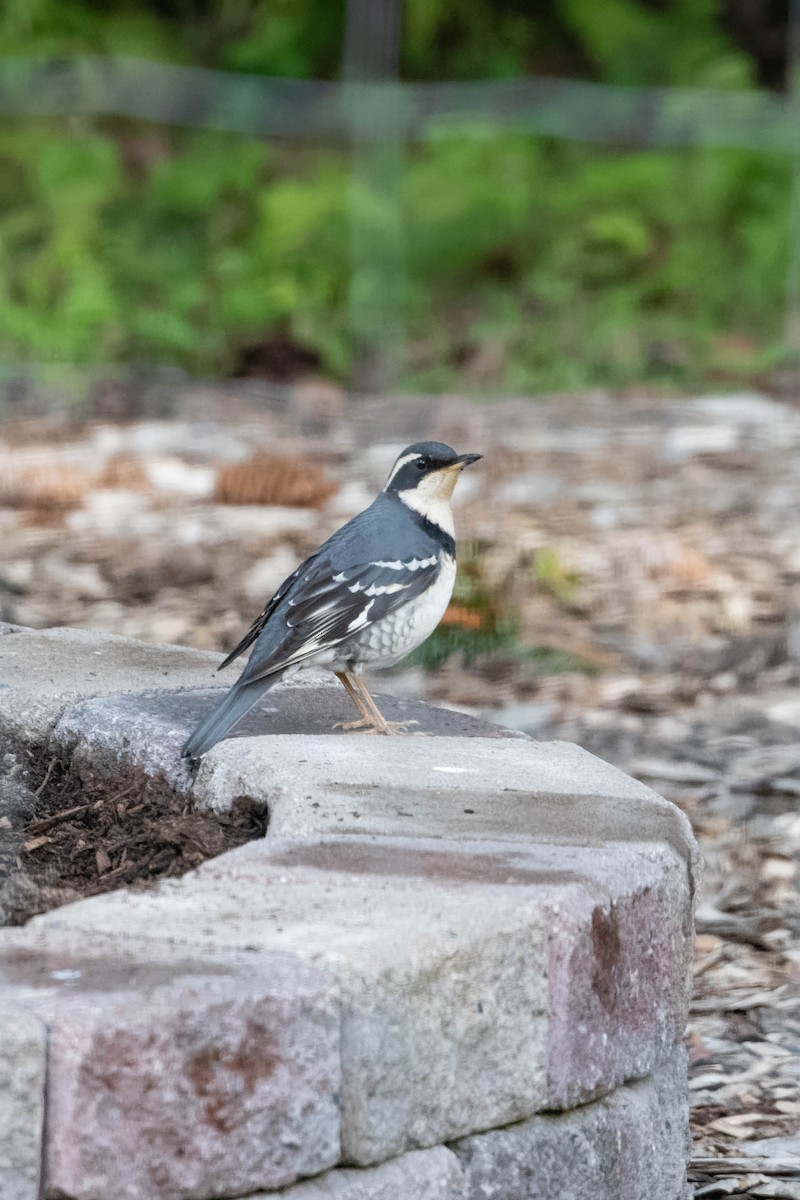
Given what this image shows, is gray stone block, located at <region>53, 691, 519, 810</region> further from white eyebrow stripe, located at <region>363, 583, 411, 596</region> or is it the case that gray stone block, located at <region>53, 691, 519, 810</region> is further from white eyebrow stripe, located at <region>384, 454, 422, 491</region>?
white eyebrow stripe, located at <region>384, 454, 422, 491</region>

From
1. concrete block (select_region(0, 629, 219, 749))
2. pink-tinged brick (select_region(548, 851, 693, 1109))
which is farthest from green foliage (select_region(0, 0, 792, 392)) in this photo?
pink-tinged brick (select_region(548, 851, 693, 1109))

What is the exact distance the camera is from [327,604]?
11.6ft

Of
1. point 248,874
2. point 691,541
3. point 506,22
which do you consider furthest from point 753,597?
point 506,22

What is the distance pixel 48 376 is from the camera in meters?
9.38

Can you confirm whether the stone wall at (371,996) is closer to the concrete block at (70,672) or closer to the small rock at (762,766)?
the concrete block at (70,672)

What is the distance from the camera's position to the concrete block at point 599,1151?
7.98ft

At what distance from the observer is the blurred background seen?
553 cm

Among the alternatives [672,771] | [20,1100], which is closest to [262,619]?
[20,1100]

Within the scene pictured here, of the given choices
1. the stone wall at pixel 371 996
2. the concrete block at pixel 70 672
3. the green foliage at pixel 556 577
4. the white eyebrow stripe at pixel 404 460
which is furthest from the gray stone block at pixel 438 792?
the green foliage at pixel 556 577

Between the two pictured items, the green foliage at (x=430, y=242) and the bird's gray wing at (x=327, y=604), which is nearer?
the bird's gray wing at (x=327, y=604)

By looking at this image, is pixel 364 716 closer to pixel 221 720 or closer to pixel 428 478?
pixel 221 720

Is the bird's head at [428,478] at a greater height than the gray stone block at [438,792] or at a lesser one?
greater

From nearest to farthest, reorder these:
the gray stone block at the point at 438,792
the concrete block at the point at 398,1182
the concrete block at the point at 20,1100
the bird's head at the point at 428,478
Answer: the concrete block at the point at 20,1100 < the concrete block at the point at 398,1182 < the gray stone block at the point at 438,792 < the bird's head at the point at 428,478

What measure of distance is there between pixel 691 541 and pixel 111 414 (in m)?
3.13
